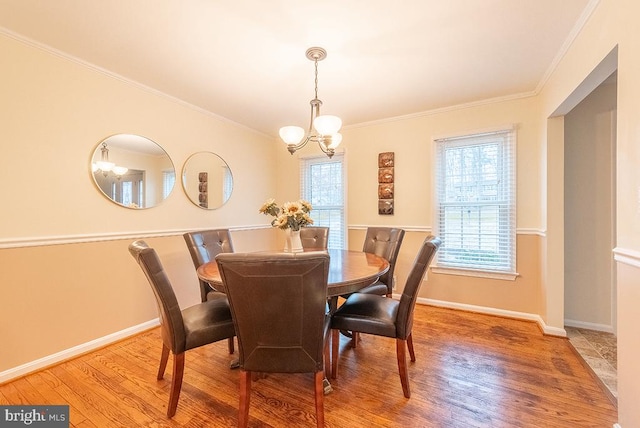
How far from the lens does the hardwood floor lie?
5.14ft

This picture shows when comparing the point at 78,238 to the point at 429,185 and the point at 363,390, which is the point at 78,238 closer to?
the point at 363,390

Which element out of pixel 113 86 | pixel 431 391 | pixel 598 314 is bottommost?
pixel 431 391

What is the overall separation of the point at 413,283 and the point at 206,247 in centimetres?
190

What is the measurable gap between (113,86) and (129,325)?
220 cm

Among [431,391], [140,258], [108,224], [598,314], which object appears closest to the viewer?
[140,258]

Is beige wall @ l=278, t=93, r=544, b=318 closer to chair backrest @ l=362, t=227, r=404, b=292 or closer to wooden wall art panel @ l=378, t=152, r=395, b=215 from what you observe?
wooden wall art panel @ l=378, t=152, r=395, b=215

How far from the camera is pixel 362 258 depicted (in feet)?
7.68

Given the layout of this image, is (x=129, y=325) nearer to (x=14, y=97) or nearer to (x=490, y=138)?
(x=14, y=97)

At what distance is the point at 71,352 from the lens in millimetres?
2225

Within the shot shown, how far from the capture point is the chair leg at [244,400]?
4.61 feet

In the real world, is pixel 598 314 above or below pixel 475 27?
below

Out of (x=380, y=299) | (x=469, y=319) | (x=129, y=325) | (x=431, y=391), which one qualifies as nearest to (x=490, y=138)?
(x=469, y=319)

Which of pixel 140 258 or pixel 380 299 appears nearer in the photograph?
pixel 140 258

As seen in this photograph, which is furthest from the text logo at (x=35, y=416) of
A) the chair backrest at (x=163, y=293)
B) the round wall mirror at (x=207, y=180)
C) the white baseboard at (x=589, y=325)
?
the white baseboard at (x=589, y=325)
